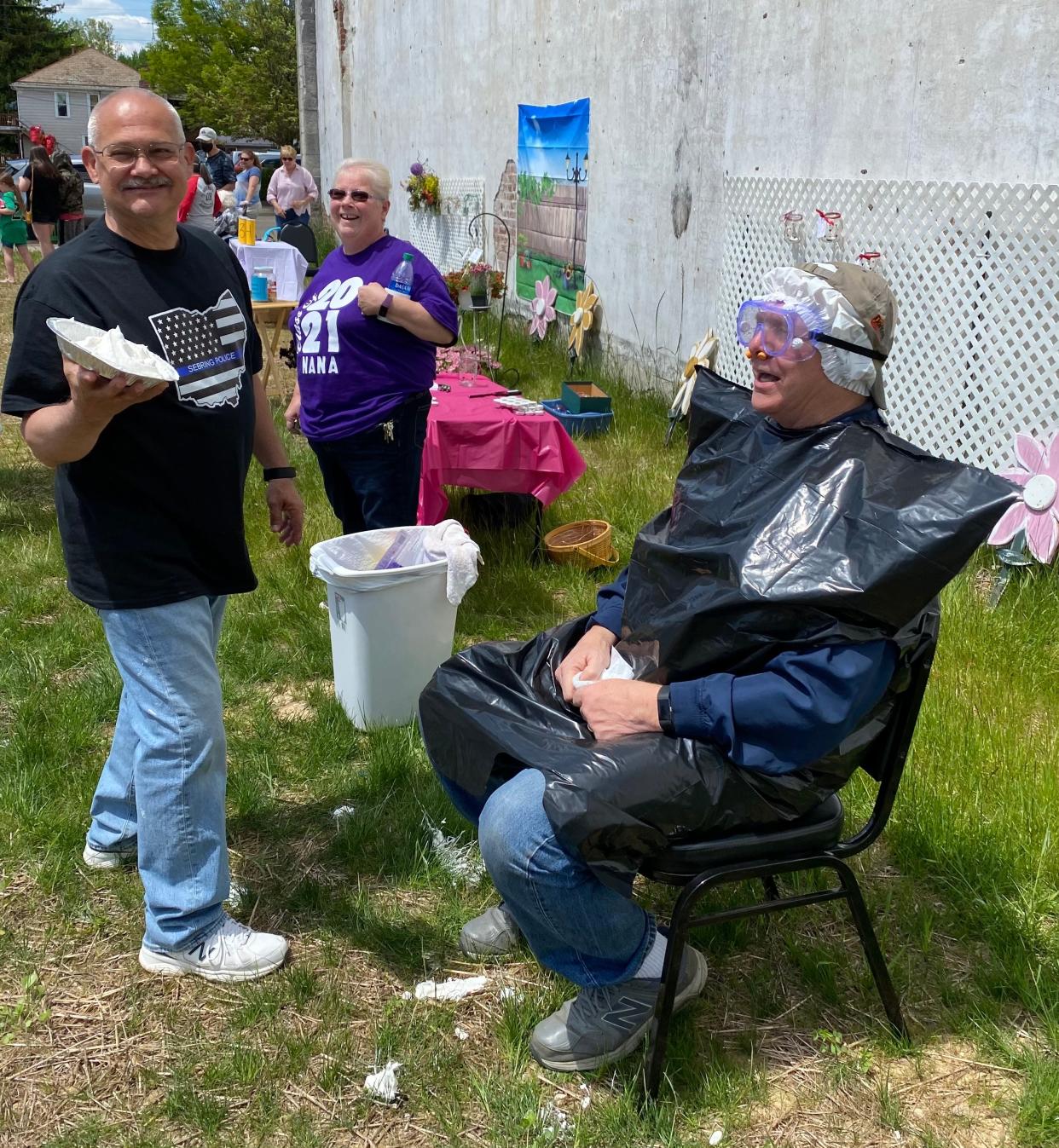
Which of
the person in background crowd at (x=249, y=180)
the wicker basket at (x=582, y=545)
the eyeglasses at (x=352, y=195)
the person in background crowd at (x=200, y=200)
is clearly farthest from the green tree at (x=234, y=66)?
the eyeglasses at (x=352, y=195)

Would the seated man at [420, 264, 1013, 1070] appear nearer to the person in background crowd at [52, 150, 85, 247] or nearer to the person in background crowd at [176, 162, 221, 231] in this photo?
the person in background crowd at [176, 162, 221, 231]

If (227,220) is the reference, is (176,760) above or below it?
below

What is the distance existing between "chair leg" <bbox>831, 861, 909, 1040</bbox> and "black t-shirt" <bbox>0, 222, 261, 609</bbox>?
151 cm

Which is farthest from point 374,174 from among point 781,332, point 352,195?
point 781,332

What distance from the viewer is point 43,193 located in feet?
44.1

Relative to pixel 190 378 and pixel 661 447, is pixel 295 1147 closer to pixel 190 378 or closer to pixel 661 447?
pixel 190 378

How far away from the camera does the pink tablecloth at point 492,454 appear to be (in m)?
5.00

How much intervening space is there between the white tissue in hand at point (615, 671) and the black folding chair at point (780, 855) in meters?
0.43

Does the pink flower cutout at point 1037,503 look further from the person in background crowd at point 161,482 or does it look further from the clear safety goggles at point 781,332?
the person in background crowd at point 161,482

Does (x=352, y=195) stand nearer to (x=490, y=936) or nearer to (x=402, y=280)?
(x=402, y=280)

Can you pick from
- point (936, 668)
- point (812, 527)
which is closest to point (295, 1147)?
point (812, 527)

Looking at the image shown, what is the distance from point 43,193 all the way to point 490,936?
13528mm

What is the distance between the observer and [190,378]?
237 cm

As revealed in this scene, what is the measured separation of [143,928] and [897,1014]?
1.82 m
